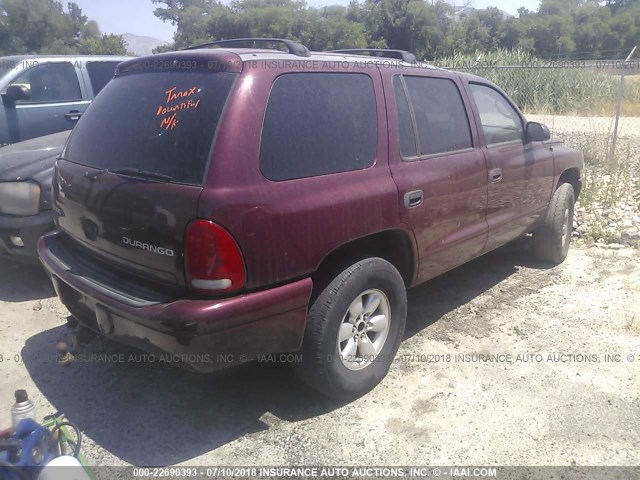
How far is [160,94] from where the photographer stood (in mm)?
3004

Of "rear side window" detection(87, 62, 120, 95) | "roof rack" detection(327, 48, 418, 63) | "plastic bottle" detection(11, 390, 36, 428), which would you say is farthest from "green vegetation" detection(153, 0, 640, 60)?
"plastic bottle" detection(11, 390, 36, 428)

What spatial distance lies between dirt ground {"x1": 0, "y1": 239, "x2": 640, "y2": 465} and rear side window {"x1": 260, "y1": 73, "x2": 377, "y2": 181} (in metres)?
1.34

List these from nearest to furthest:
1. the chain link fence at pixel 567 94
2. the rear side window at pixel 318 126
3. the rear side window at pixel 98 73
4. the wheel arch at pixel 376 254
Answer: the rear side window at pixel 318 126 < the wheel arch at pixel 376 254 < the rear side window at pixel 98 73 < the chain link fence at pixel 567 94

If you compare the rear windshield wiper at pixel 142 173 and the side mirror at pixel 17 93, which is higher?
the side mirror at pixel 17 93

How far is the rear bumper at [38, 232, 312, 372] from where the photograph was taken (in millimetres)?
2561

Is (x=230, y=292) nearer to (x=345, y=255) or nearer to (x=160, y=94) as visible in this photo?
(x=345, y=255)

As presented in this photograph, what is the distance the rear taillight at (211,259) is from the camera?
255 cm

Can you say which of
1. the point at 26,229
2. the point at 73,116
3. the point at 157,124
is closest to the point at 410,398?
the point at 157,124

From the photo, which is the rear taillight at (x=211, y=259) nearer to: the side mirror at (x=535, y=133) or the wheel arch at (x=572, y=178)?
the side mirror at (x=535, y=133)

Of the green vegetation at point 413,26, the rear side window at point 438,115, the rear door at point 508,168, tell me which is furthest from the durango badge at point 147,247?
the green vegetation at point 413,26


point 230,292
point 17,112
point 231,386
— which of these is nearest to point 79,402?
point 231,386

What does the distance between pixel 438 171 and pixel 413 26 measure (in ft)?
122

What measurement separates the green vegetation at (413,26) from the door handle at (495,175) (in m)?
31.0

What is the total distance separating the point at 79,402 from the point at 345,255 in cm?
170
